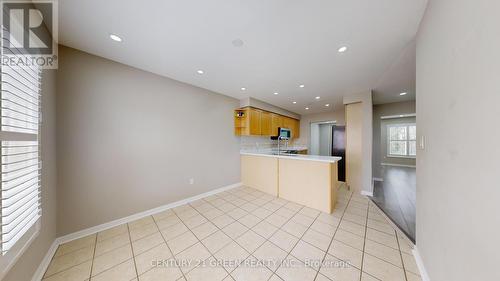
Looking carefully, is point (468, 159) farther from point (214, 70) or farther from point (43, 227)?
point (43, 227)

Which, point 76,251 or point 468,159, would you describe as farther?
point 76,251

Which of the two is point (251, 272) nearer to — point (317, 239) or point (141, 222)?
point (317, 239)

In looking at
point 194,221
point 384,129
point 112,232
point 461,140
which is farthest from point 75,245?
point 384,129

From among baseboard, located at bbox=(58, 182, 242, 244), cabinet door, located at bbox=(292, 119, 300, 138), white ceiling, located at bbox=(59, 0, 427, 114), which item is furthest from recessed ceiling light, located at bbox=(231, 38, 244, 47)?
cabinet door, located at bbox=(292, 119, 300, 138)

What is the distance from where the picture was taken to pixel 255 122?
4.21 metres

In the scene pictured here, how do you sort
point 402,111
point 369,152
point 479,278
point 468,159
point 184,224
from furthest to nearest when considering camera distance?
point 402,111
point 369,152
point 184,224
point 468,159
point 479,278

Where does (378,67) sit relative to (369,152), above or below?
above

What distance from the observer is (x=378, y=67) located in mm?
2414

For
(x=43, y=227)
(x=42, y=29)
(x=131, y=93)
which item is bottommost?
(x=43, y=227)

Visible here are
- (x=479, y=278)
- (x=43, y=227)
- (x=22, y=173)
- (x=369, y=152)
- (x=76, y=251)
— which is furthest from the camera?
(x=369, y=152)

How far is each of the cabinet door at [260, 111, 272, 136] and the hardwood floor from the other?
9.93 feet

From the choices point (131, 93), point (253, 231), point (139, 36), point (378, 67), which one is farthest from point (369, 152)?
point (131, 93)

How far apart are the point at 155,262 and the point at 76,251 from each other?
103 cm

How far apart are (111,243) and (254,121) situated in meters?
3.53
